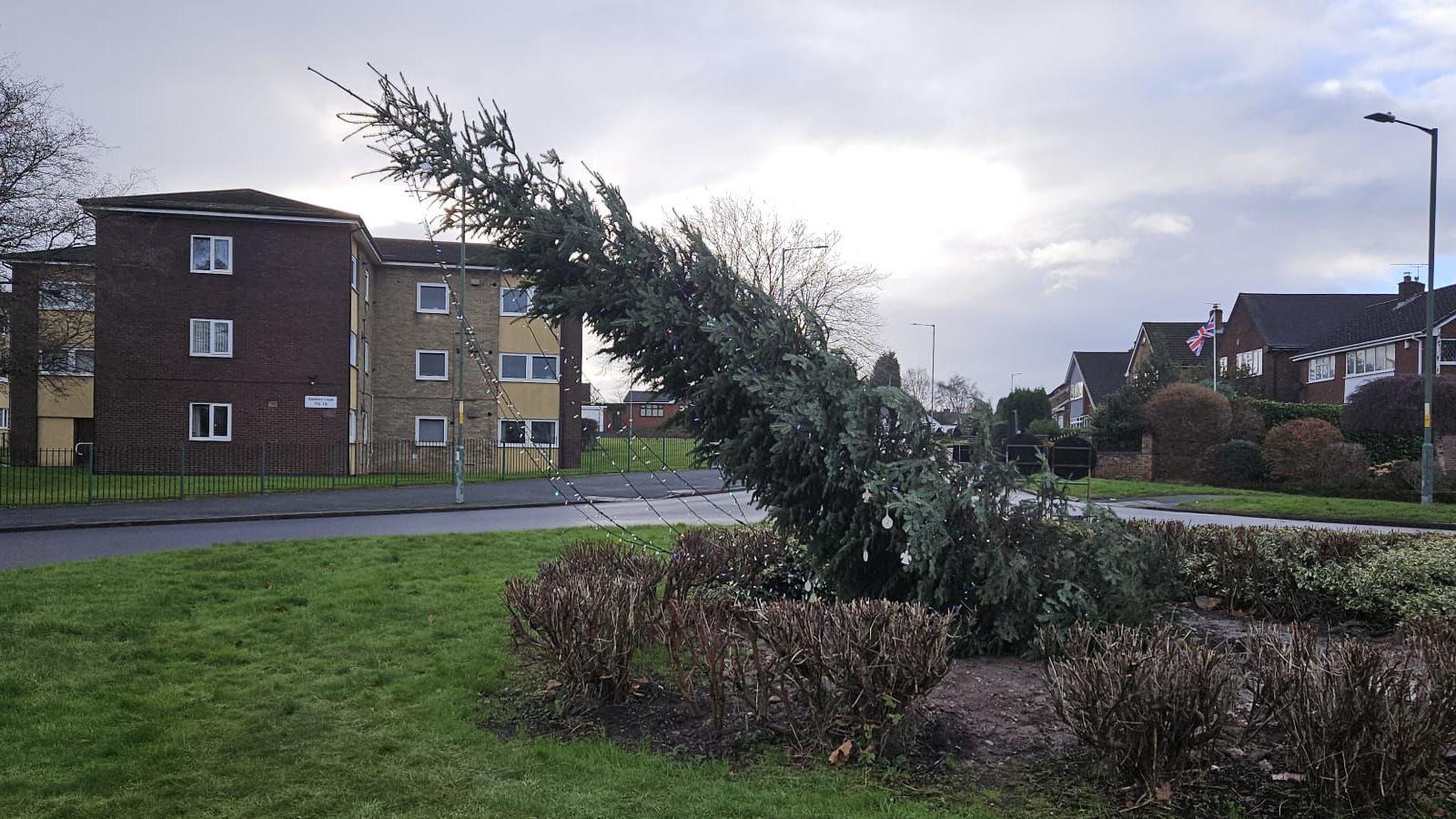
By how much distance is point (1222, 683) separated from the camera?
3.86m

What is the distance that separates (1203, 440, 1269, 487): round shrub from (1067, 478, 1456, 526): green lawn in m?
1.98

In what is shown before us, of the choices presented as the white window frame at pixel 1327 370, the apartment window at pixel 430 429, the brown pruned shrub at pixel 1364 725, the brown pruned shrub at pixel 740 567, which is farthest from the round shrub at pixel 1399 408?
the apartment window at pixel 430 429

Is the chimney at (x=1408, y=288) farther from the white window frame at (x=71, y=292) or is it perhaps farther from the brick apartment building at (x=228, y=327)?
the white window frame at (x=71, y=292)

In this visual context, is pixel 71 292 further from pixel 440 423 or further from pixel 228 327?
pixel 440 423

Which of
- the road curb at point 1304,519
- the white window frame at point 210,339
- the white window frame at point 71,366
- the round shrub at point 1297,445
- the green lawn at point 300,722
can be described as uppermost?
the white window frame at point 210,339

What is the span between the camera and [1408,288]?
5512 cm

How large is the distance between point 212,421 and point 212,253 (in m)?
5.66

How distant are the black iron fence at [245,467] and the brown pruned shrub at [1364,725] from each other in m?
17.0

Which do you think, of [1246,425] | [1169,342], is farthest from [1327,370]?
[1246,425]

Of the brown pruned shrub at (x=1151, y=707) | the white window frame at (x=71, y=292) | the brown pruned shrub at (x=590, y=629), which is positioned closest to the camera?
the brown pruned shrub at (x=1151, y=707)

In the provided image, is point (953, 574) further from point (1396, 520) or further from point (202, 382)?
point (202, 382)

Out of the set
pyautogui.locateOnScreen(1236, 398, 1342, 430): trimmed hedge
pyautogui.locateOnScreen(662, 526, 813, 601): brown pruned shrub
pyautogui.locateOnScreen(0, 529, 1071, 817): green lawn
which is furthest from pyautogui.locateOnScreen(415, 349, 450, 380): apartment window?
pyautogui.locateOnScreen(662, 526, 813, 601): brown pruned shrub

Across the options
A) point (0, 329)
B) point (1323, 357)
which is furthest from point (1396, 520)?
point (1323, 357)

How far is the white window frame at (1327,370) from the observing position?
52.9m
